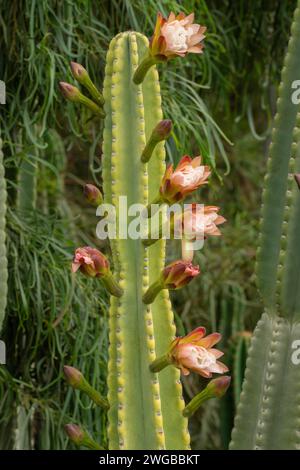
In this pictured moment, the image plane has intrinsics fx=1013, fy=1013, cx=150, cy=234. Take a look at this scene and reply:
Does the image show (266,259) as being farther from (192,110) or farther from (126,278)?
(192,110)

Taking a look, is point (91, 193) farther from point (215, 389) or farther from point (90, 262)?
point (215, 389)

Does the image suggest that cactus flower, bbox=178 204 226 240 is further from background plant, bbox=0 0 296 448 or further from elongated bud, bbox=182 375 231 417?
background plant, bbox=0 0 296 448

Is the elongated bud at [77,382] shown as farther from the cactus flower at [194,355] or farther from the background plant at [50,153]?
the background plant at [50,153]

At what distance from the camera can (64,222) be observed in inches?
81.2

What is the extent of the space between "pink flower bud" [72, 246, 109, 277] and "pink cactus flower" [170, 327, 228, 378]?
0.39 ft

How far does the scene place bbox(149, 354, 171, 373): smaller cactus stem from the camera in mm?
1154

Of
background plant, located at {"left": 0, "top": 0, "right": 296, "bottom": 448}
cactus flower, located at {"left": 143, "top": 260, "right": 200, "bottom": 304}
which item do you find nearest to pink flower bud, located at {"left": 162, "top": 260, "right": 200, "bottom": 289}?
cactus flower, located at {"left": 143, "top": 260, "right": 200, "bottom": 304}

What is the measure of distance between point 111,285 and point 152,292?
48 mm

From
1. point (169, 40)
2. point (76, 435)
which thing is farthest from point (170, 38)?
point (76, 435)

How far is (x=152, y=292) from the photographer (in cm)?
118

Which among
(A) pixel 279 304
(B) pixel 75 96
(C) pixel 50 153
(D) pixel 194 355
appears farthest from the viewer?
(C) pixel 50 153

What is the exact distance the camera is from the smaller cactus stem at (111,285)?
117 cm

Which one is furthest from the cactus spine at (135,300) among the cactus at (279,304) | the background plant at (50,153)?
the background plant at (50,153)
